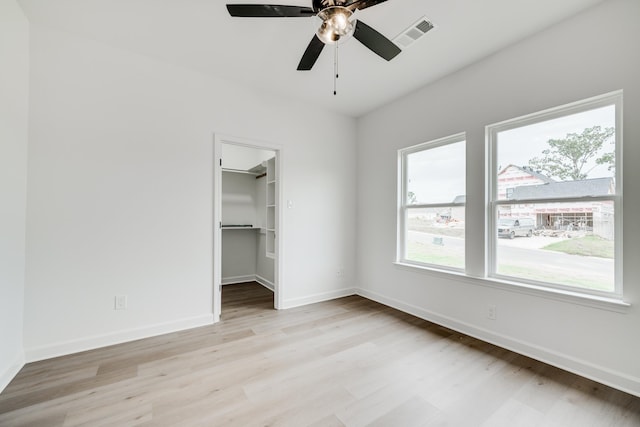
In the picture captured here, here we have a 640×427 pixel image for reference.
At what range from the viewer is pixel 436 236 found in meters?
3.28

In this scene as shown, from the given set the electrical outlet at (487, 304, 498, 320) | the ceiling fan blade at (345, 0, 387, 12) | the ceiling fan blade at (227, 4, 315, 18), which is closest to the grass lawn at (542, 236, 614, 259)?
the electrical outlet at (487, 304, 498, 320)

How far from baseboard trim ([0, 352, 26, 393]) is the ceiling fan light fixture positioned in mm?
3311

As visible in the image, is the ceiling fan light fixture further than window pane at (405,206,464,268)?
No

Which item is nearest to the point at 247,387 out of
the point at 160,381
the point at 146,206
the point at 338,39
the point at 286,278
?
A: the point at 160,381

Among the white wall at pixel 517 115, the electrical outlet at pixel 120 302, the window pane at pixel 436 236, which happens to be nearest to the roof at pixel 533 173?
the white wall at pixel 517 115

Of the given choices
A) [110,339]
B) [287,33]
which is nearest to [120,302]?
[110,339]

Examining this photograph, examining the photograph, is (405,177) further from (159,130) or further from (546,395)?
(159,130)

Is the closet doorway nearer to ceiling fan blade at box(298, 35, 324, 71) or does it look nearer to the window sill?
ceiling fan blade at box(298, 35, 324, 71)

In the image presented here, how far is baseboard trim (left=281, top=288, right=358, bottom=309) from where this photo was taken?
143 inches

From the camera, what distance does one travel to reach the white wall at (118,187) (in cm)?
228

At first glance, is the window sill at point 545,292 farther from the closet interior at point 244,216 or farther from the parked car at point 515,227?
the closet interior at point 244,216

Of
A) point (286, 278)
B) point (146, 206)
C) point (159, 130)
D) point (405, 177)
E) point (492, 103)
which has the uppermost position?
point (492, 103)

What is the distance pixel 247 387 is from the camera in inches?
75.6

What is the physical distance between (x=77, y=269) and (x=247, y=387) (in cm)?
192
